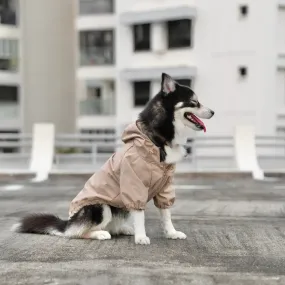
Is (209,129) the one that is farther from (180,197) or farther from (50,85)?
(180,197)

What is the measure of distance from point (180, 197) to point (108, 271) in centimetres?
465

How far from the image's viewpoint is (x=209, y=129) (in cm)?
2108

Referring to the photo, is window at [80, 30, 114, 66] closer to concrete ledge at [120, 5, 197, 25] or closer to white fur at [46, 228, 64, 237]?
concrete ledge at [120, 5, 197, 25]

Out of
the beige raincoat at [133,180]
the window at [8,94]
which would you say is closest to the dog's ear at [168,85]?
the beige raincoat at [133,180]

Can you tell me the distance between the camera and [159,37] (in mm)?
21750

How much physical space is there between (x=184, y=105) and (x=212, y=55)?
57.3ft

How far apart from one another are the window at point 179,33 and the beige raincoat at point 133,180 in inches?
709

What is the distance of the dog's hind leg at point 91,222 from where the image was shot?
439cm

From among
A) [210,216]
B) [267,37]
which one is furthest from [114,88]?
[210,216]

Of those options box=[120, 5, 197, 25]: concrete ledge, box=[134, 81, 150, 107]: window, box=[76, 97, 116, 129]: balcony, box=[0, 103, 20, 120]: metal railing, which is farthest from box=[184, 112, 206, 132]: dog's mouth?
box=[0, 103, 20, 120]: metal railing

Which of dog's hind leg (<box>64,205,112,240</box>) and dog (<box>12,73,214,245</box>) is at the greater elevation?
dog (<box>12,73,214,245</box>)

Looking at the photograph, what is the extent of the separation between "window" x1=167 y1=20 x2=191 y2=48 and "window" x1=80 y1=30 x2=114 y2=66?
4035mm

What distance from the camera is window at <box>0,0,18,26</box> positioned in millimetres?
26844

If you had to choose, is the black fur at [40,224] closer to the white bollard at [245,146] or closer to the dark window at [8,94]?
the white bollard at [245,146]
